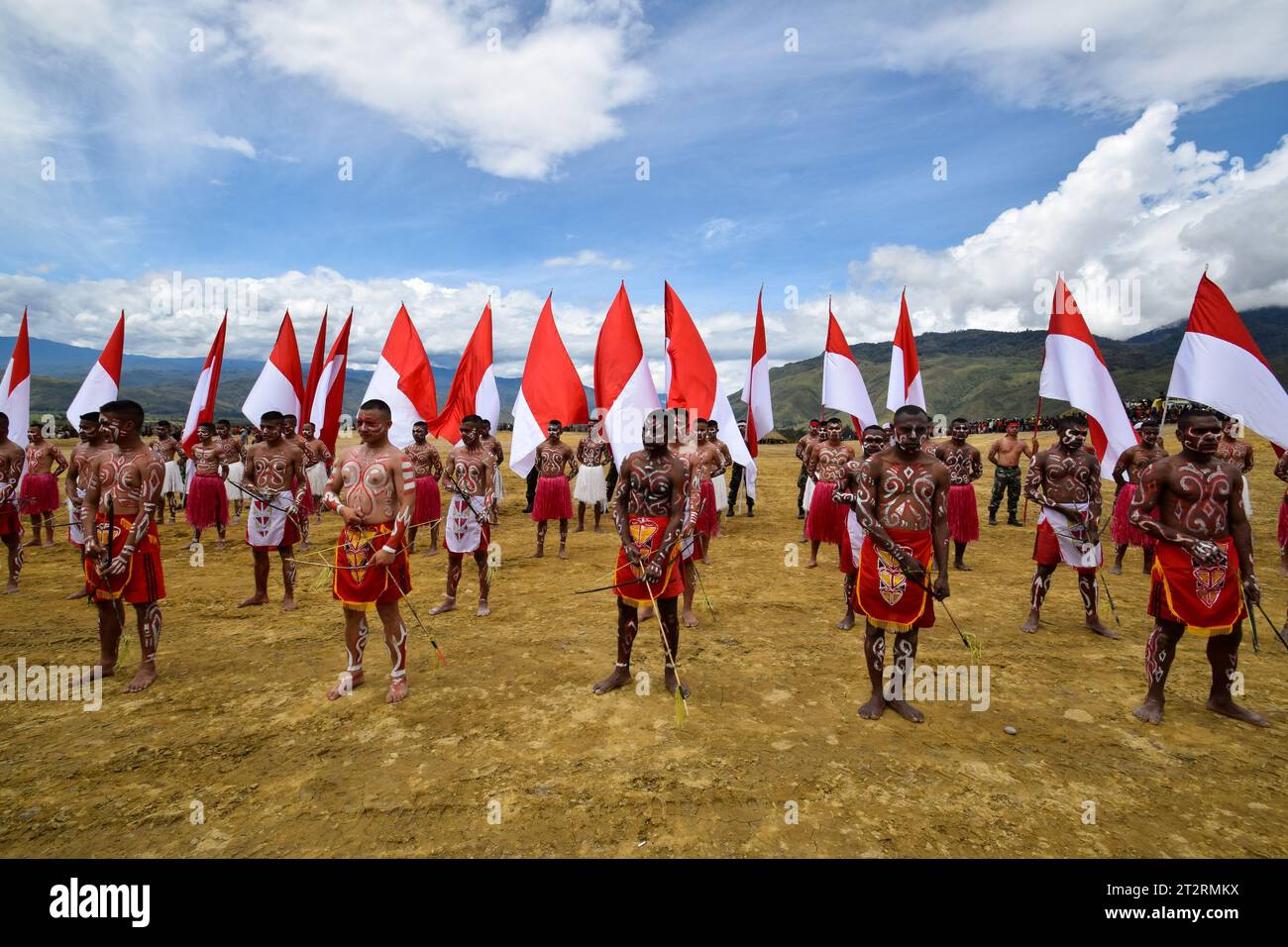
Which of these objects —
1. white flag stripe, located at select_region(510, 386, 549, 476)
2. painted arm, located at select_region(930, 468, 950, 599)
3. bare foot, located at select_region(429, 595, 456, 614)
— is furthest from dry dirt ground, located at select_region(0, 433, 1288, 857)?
white flag stripe, located at select_region(510, 386, 549, 476)

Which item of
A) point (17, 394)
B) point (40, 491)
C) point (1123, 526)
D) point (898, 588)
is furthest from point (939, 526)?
point (40, 491)

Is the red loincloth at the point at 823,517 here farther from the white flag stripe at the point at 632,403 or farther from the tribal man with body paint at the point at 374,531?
the tribal man with body paint at the point at 374,531

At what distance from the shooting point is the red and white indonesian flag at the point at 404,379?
1011 centimetres

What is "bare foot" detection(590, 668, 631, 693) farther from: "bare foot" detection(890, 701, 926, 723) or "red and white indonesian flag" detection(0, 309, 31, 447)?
"red and white indonesian flag" detection(0, 309, 31, 447)

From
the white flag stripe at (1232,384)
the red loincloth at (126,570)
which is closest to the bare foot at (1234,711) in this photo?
the white flag stripe at (1232,384)

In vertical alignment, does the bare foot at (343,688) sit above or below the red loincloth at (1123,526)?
below

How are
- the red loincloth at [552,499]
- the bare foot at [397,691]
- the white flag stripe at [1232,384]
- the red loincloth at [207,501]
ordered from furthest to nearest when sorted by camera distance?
the red loincloth at [552,499]
the red loincloth at [207,501]
the white flag stripe at [1232,384]
the bare foot at [397,691]

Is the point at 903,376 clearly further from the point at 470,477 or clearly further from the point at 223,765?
the point at 223,765

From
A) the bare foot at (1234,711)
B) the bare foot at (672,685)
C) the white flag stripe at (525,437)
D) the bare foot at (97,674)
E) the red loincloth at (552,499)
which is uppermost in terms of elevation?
the white flag stripe at (525,437)

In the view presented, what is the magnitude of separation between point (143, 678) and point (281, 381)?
579cm

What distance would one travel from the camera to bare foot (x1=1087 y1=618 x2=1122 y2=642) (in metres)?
6.95

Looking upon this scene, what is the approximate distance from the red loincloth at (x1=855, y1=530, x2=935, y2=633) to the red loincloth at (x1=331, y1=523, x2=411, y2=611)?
3874 mm

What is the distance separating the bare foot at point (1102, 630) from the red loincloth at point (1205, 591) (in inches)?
95.3

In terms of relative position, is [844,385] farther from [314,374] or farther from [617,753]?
[314,374]
